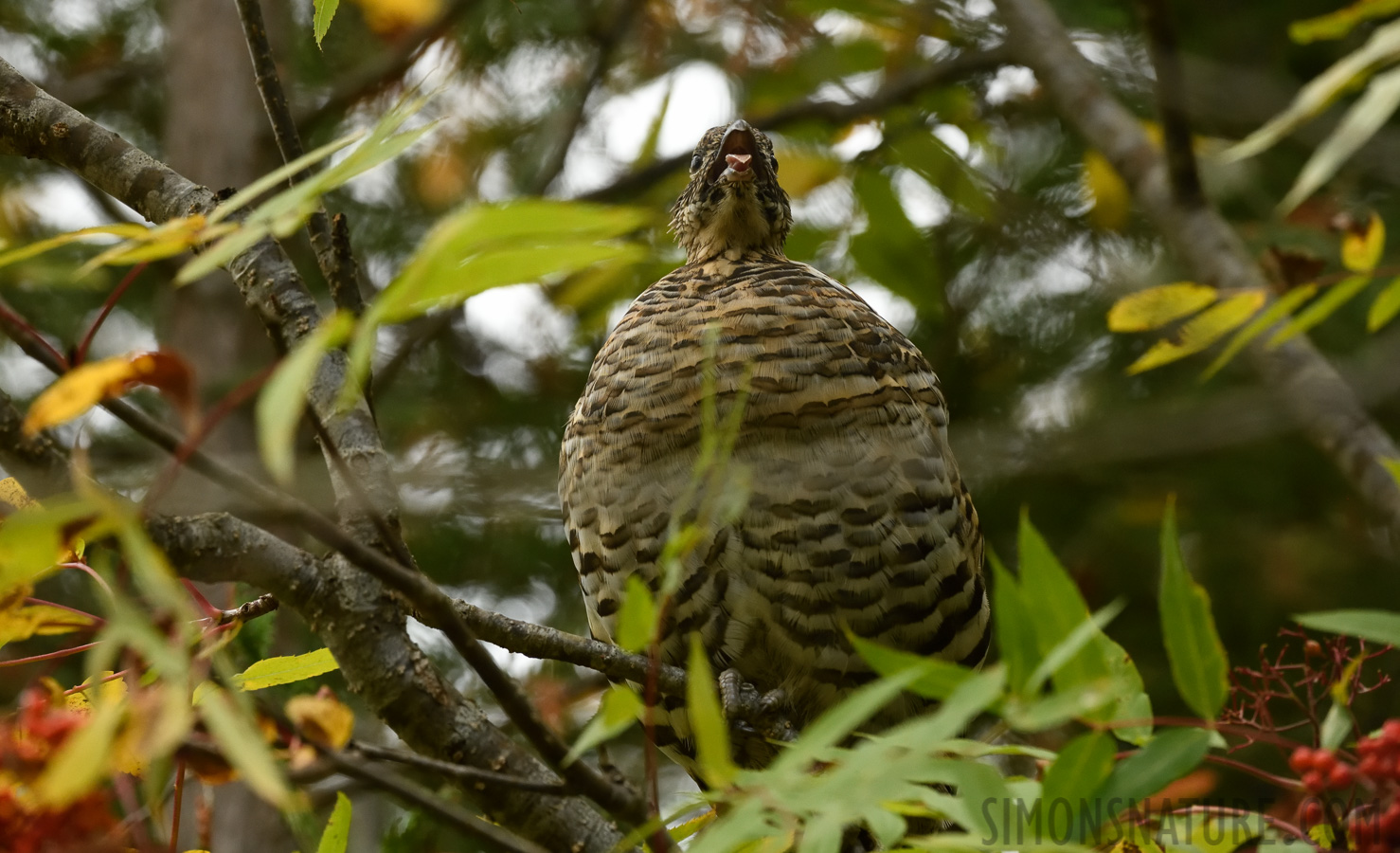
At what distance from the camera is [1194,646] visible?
119 centimetres

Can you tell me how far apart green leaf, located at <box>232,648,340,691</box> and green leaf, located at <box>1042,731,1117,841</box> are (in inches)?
35.8

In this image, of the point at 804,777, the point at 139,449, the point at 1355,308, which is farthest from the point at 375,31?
the point at 804,777

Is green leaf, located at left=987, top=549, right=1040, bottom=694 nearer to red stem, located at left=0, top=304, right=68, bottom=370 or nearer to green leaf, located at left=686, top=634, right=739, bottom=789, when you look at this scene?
green leaf, located at left=686, top=634, right=739, bottom=789

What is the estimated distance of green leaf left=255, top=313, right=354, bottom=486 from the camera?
2.45ft

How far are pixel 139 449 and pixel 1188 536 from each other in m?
3.70

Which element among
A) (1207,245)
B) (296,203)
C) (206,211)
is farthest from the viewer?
(1207,245)

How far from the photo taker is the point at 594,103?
525 centimetres

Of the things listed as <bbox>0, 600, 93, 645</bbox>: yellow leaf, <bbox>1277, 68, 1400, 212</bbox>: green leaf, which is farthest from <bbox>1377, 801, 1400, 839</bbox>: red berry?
<bbox>0, 600, 93, 645</bbox>: yellow leaf

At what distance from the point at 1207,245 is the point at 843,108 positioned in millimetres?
1463

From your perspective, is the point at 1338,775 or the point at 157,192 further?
the point at 157,192

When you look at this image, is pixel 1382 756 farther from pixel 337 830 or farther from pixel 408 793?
pixel 337 830

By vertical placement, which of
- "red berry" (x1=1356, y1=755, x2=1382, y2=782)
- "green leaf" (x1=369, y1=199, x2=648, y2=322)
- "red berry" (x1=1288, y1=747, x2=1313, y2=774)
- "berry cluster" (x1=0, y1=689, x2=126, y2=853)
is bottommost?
"red berry" (x1=1356, y1=755, x2=1382, y2=782)

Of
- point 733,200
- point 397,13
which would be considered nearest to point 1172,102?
point 733,200

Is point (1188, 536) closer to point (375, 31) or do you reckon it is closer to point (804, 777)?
point (804, 777)
